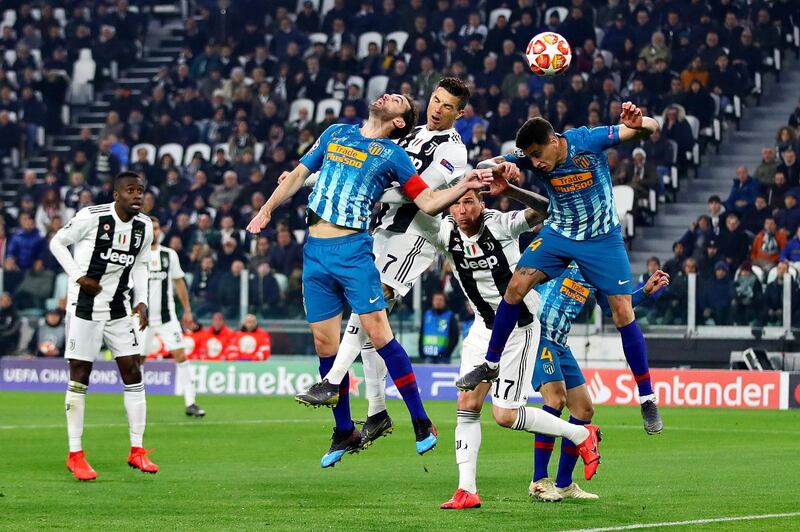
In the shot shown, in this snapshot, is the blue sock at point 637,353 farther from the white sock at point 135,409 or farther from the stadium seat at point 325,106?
the stadium seat at point 325,106

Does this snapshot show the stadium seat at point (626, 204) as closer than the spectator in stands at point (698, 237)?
No

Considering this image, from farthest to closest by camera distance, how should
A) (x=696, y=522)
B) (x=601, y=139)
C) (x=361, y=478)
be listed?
(x=361, y=478), (x=601, y=139), (x=696, y=522)

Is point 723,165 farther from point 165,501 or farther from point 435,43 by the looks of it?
point 165,501

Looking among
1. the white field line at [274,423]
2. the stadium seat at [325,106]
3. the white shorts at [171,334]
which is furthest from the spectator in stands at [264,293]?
the stadium seat at [325,106]

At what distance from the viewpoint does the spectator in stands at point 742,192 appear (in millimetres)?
23734

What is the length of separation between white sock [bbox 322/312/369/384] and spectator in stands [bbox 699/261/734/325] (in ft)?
37.4

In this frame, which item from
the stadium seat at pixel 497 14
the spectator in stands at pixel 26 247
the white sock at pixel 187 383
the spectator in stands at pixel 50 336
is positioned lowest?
the spectator in stands at pixel 50 336

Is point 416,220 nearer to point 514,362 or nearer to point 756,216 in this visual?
point 514,362

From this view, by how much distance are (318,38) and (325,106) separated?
9.75 ft

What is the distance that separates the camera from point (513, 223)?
10352 mm

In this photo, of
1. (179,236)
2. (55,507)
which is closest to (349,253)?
(55,507)

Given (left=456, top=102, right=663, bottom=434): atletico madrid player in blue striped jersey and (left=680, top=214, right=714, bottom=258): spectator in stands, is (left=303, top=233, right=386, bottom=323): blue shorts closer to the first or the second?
(left=456, top=102, right=663, bottom=434): atletico madrid player in blue striped jersey

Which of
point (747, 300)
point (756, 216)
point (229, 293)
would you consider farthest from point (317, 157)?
point (756, 216)

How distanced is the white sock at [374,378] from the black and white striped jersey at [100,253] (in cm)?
244
